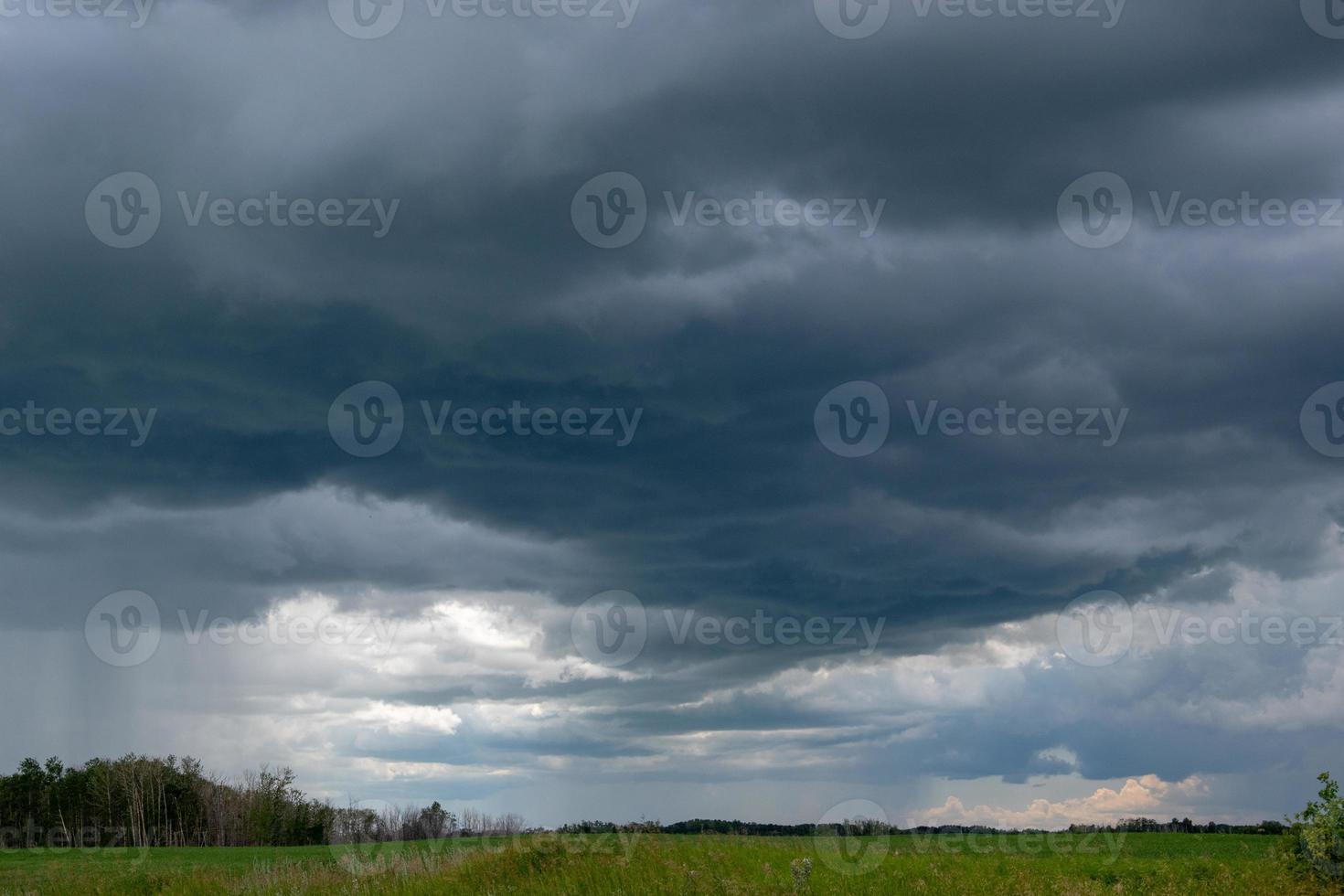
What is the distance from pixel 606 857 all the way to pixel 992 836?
3279 centimetres

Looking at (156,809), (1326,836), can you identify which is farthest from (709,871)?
(156,809)

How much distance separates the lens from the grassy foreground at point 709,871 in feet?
119

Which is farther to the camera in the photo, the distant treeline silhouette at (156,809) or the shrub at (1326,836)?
the distant treeline silhouette at (156,809)

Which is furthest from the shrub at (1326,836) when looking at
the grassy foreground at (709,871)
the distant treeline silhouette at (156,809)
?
the distant treeline silhouette at (156,809)

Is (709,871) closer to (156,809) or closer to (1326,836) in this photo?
(1326,836)

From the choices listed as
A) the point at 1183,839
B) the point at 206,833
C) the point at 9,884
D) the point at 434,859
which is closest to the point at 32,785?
the point at 206,833

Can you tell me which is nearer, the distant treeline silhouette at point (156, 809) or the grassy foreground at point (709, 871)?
the grassy foreground at point (709, 871)

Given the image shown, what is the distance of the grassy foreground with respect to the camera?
3619 centimetres

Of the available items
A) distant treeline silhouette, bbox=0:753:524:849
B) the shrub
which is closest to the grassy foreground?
the shrub

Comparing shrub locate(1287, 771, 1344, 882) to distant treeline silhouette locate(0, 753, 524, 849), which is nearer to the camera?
shrub locate(1287, 771, 1344, 882)

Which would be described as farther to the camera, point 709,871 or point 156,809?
point 156,809

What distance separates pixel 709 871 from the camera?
3650 centimetres

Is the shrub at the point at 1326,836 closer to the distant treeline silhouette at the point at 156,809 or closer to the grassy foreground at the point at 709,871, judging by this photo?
the grassy foreground at the point at 709,871

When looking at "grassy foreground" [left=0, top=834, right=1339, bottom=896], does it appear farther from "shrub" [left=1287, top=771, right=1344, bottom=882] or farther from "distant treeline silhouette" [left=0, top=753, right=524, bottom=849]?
"distant treeline silhouette" [left=0, top=753, right=524, bottom=849]
